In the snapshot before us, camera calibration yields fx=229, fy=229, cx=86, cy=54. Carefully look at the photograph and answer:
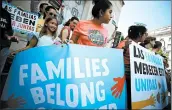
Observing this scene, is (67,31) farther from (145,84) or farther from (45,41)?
(145,84)

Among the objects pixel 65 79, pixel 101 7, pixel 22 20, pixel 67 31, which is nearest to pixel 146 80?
pixel 101 7

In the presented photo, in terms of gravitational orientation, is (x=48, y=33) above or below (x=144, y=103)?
Answer: above

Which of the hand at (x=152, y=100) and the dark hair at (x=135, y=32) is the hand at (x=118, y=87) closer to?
the hand at (x=152, y=100)

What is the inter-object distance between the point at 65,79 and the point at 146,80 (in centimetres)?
130

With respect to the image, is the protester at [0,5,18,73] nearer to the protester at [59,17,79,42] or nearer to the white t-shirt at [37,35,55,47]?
the white t-shirt at [37,35,55,47]

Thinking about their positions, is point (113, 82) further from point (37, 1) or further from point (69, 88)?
point (37, 1)

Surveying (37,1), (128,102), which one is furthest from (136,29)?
(37,1)

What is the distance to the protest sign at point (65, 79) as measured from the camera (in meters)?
2.12

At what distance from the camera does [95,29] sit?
2.91 m

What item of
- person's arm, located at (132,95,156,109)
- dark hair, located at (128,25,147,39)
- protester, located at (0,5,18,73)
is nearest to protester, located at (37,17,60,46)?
protester, located at (0,5,18,73)

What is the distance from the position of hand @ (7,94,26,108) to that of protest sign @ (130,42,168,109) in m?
1.22

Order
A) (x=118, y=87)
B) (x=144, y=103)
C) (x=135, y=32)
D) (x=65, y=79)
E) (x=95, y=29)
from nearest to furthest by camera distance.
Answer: (x=65, y=79)
(x=118, y=87)
(x=144, y=103)
(x=95, y=29)
(x=135, y=32)

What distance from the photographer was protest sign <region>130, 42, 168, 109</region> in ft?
8.89

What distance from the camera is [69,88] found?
212 cm
